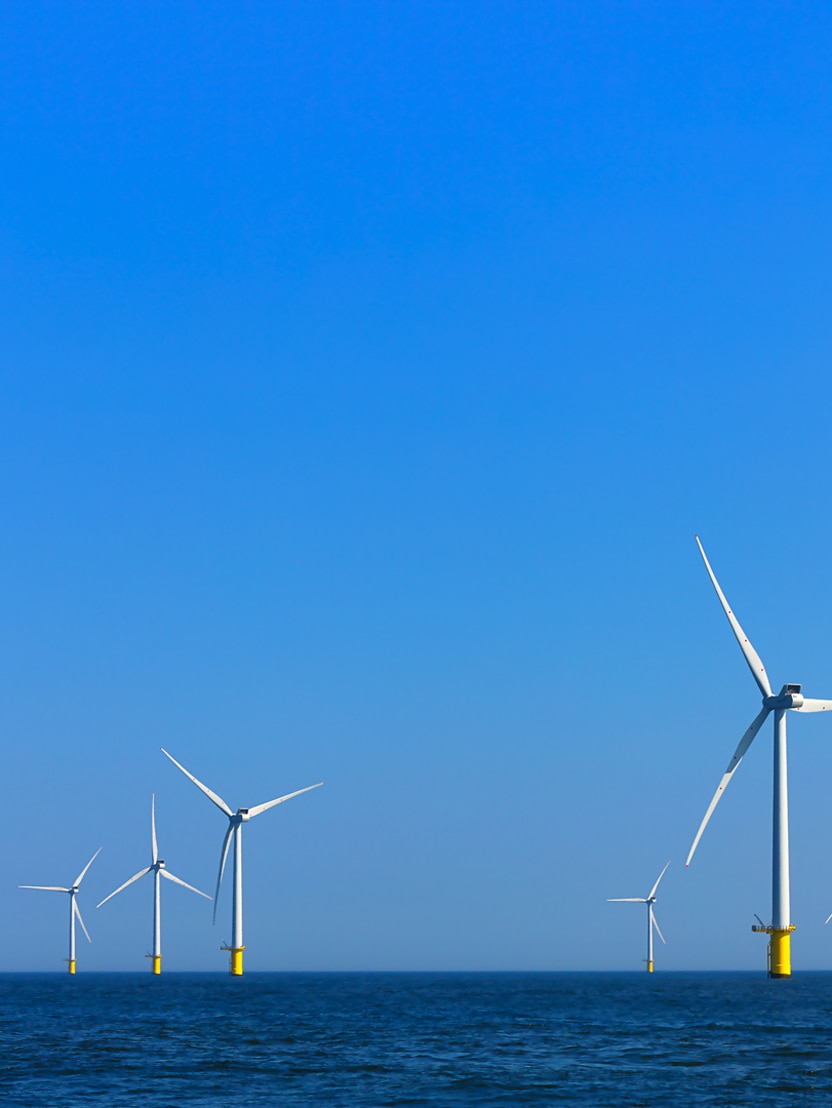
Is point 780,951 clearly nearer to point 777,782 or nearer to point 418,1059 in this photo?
point 777,782

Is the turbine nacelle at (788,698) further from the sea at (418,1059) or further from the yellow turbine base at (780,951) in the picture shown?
the sea at (418,1059)

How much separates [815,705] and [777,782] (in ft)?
32.4

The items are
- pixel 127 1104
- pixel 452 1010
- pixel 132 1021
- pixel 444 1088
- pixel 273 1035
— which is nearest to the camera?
pixel 127 1104

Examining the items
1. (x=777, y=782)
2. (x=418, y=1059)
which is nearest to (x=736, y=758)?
(x=777, y=782)

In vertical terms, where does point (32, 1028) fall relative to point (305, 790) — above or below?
below

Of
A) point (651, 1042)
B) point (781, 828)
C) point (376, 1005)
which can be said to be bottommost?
point (376, 1005)

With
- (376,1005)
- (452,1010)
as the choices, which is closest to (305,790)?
(376,1005)

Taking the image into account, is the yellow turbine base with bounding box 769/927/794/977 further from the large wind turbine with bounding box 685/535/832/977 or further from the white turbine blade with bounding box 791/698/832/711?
the white turbine blade with bounding box 791/698/832/711

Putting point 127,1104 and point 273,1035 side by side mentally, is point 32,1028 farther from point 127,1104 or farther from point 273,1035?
point 127,1104

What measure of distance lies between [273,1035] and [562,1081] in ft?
132

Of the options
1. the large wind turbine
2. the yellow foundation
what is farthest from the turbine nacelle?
the yellow foundation

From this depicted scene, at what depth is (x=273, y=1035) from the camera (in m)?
99.5

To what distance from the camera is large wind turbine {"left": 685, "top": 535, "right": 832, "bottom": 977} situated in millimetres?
111688

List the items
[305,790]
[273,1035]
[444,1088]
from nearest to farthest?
[444,1088], [273,1035], [305,790]
